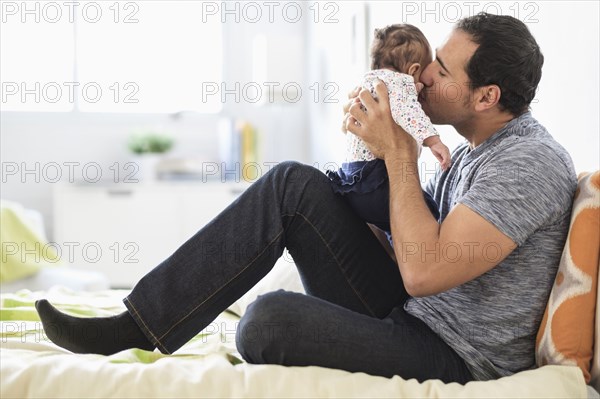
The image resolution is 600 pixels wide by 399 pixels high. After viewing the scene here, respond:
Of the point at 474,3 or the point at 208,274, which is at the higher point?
the point at 474,3

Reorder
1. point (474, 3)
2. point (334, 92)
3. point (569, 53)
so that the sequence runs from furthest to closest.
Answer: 1. point (334, 92)
2. point (474, 3)
3. point (569, 53)

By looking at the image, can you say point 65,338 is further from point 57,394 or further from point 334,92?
point 334,92

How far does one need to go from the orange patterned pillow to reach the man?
2.1 inches

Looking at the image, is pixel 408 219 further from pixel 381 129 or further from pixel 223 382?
pixel 223 382

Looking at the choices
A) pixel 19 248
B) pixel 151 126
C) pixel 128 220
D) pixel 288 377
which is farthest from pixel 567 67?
pixel 151 126

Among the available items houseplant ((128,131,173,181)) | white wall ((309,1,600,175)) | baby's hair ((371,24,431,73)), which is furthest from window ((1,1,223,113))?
baby's hair ((371,24,431,73))

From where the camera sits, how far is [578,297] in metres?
1.30

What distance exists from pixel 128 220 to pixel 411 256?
10.2ft

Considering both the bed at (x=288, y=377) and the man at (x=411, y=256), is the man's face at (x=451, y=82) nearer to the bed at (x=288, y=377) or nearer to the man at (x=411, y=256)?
the man at (x=411, y=256)

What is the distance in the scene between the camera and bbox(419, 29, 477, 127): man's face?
1.54 meters

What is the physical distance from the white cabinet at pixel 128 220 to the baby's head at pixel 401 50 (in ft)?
8.37

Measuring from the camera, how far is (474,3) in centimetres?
227

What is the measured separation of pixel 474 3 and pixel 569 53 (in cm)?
61

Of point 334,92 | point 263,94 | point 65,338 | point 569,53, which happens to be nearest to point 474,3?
point 569,53
